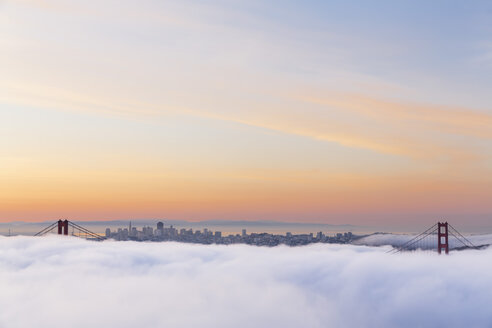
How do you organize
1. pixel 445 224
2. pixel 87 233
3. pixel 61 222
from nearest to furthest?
pixel 61 222
pixel 87 233
pixel 445 224

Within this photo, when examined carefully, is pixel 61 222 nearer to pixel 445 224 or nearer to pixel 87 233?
pixel 87 233

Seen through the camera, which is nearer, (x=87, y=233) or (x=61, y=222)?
(x=61, y=222)

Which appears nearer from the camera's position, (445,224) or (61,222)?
(61,222)

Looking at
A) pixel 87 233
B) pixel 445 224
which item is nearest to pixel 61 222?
pixel 87 233


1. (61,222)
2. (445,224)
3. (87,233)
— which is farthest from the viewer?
(445,224)

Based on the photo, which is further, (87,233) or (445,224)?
(445,224)
